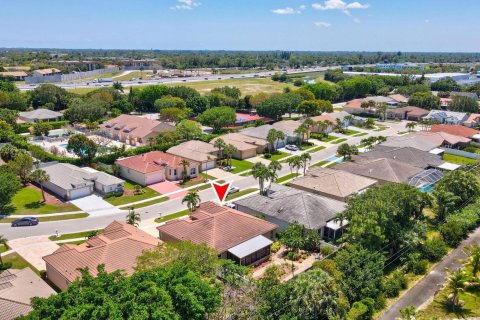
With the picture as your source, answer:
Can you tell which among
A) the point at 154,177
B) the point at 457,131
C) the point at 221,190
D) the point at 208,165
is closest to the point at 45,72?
the point at 208,165

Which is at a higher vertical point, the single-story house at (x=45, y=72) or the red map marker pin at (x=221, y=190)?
the single-story house at (x=45, y=72)

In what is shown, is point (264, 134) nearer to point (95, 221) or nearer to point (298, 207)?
point (298, 207)

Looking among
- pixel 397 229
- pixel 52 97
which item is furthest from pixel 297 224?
pixel 52 97

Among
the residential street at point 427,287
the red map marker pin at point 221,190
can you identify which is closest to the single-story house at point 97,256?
the red map marker pin at point 221,190

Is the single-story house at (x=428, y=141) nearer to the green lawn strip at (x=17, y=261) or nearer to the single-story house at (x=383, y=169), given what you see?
the single-story house at (x=383, y=169)

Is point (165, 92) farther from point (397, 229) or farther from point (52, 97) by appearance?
point (397, 229)

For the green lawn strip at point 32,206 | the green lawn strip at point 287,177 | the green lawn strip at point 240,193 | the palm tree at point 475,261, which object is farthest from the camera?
the green lawn strip at point 287,177
